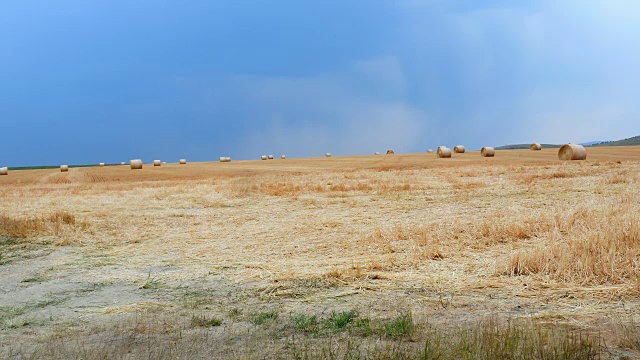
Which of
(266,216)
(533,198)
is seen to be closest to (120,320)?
(266,216)

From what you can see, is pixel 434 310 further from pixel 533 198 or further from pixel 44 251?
pixel 533 198

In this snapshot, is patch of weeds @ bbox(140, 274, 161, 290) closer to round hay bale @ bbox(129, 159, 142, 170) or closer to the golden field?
the golden field

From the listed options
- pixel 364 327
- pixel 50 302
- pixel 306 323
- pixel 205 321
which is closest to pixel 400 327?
pixel 364 327

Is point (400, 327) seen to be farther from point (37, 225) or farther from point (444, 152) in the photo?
point (444, 152)

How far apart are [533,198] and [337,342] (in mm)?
11983

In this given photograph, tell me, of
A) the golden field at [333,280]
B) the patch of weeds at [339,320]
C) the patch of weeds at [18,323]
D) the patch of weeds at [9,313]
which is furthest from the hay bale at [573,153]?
the patch of weeds at [18,323]

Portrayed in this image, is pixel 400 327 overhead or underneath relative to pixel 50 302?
overhead

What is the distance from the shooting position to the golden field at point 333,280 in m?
5.16

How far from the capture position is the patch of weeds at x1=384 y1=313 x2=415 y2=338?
5160mm

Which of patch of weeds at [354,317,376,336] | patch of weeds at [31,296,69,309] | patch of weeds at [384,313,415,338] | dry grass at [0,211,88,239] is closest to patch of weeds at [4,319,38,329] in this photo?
patch of weeds at [31,296,69,309]

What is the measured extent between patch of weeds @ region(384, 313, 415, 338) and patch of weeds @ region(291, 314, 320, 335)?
0.73 m

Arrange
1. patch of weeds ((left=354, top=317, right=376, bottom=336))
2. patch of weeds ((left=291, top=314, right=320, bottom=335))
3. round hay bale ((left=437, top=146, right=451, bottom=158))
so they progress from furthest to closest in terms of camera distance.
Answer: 1. round hay bale ((left=437, top=146, right=451, bottom=158))
2. patch of weeds ((left=291, top=314, right=320, bottom=335))
3. patch of weeds ((left=354, top=317, right=376, bottom=336))

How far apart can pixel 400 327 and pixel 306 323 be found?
1.04m

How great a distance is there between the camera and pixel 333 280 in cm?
778
